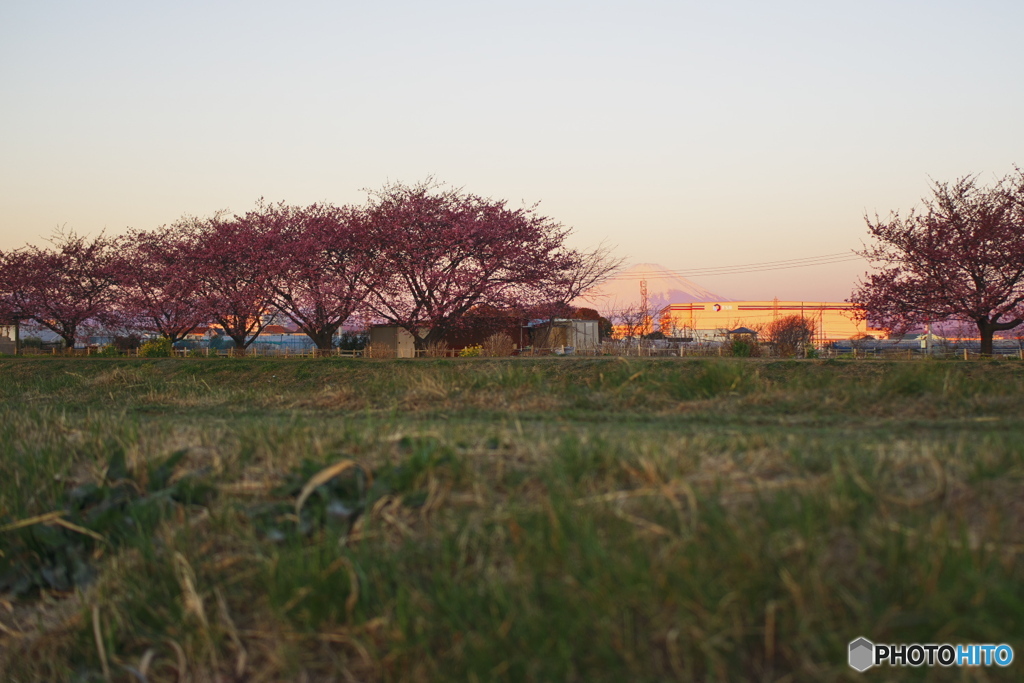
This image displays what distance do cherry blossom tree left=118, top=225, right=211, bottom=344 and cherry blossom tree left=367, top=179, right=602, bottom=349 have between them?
34.4ft

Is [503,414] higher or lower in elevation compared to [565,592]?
higher

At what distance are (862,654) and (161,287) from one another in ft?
143

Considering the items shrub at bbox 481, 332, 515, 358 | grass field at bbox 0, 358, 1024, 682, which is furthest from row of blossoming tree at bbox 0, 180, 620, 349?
grass field at bbox 0, 358, 1024, 682

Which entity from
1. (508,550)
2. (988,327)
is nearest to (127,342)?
(988,327)

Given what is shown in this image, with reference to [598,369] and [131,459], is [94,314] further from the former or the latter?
[131,459]

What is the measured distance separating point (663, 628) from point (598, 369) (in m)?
9.29

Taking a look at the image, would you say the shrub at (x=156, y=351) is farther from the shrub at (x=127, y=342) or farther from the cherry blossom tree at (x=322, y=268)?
the shrub at (x=127, y=342)

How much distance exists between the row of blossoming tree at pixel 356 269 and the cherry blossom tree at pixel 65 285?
0.20m

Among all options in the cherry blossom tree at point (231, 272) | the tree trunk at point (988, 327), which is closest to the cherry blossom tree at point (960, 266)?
the tree trunk at point (988, 327)

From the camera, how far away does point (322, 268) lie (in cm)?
3466

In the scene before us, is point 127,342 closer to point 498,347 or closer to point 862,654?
point 498,347

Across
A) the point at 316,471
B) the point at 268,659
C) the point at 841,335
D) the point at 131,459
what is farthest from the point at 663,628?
the point at 841,335

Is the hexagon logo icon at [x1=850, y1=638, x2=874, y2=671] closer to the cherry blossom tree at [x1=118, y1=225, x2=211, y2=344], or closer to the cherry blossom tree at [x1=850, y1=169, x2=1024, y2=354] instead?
the cherry blossom tree at [x1=850, y1=169, x2=1024, y2=354]

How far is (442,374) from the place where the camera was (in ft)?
34.0
